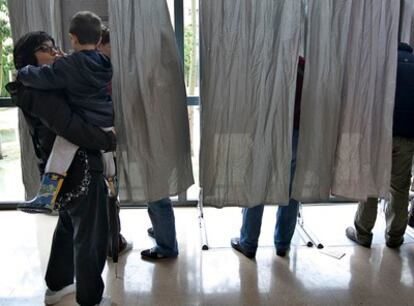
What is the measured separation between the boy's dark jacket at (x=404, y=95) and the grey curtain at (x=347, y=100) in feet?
0.91

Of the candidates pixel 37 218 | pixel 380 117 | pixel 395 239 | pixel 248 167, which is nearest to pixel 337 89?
pixel 380 117

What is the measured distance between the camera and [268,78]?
186 centimetres

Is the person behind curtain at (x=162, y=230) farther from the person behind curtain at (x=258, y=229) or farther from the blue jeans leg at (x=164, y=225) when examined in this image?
the person behind curtain at (x=258, y=229)

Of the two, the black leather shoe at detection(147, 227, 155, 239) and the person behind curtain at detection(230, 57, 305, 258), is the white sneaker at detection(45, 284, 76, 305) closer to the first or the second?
the black leather shoe at detection(147, 227, 155, 239)

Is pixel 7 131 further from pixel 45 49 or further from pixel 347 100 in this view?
pixel 347 100

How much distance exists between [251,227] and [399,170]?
3.15ft

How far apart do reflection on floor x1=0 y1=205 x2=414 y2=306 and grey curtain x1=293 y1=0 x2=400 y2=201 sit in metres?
0.47

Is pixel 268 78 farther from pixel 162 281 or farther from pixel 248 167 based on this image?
pixel 162 281

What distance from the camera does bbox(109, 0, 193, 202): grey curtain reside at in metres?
1.74

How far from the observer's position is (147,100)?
181cm

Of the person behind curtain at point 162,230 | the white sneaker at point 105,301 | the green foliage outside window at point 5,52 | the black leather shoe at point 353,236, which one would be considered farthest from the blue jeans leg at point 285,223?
the green foliage outside window at point 5,52

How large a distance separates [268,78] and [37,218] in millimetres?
2072

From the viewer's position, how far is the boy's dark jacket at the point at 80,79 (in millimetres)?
1455

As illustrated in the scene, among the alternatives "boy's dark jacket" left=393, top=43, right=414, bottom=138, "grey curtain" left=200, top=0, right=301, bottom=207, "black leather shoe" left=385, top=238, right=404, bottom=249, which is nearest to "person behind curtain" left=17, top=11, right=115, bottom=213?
"grey curtain" left=200, top=0, right=301, bottom=207
